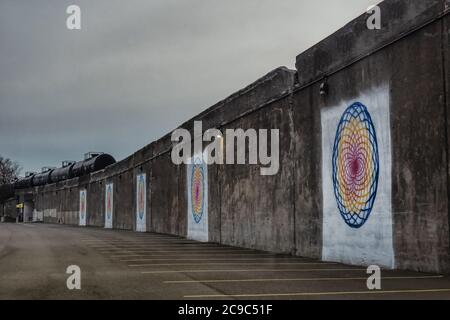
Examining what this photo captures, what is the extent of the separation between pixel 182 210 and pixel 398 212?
A: 1687 centimetres

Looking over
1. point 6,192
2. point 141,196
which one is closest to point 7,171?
point 6,192

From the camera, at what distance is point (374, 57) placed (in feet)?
39.9

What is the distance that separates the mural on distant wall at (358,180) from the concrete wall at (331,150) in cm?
4

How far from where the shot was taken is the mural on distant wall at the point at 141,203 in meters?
34.5

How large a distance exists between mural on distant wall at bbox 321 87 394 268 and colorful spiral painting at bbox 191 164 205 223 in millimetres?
10349

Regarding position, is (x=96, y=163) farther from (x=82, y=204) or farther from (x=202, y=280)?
(x=202, y=280)

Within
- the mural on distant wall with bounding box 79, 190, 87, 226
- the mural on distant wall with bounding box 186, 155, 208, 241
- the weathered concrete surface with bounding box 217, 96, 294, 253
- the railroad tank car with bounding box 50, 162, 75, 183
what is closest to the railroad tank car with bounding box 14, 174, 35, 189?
the railroad tank car with bounding box 50, 162, 75, 183

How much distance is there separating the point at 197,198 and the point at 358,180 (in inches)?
496

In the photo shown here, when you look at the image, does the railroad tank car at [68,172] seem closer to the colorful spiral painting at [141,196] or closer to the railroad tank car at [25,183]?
the railroad tank car at [25,183]

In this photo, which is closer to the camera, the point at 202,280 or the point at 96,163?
the point at 202,280

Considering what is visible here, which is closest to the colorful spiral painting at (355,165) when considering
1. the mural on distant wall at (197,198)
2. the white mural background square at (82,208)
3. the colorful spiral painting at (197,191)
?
the mural on distant wall at (197,198)

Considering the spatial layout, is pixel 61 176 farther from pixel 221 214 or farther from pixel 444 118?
pixel 444 118

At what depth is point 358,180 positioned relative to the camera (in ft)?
41.2
